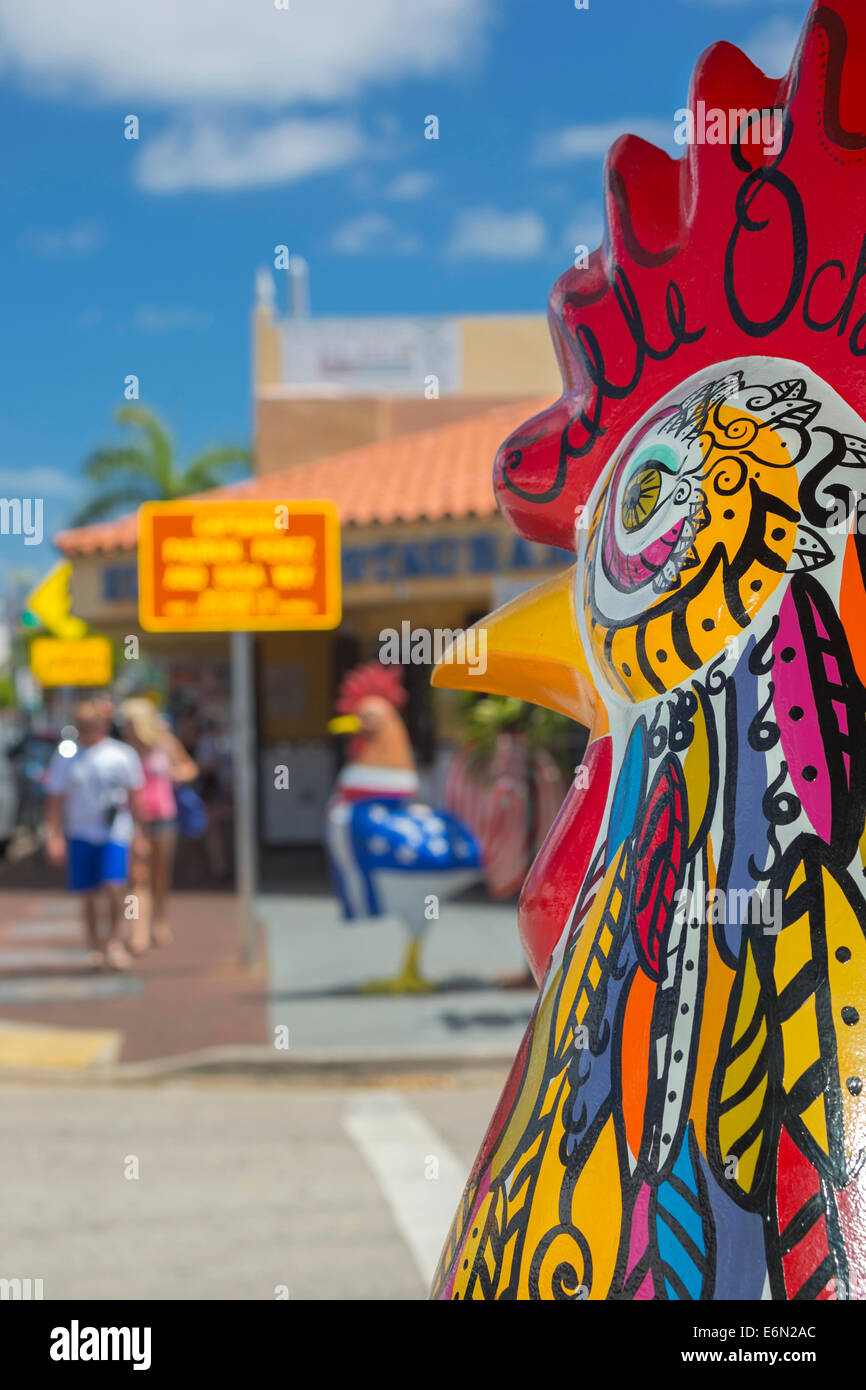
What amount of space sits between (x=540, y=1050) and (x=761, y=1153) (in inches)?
8.9

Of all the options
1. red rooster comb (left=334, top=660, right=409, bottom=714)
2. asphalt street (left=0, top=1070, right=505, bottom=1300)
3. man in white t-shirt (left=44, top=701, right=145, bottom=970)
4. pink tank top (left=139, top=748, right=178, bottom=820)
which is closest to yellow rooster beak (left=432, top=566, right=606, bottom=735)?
asphalt street (left=0, top=1070, right=505, bottom=1300)

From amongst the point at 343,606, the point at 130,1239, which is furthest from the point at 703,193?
the point at 343,606

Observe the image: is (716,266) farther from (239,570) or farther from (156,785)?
(156,785)

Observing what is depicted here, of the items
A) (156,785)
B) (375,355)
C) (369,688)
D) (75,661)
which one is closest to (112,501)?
(375,355)

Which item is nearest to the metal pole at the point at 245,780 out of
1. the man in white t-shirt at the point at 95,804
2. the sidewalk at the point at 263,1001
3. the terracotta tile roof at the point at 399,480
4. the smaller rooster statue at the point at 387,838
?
the sidewalk at the point at 263,1001

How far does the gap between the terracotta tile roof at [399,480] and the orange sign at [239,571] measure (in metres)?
4.86

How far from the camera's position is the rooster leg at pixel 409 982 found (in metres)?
9.08

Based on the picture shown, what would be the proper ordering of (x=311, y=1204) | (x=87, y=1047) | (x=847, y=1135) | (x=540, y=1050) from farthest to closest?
(x=87, y=1047), (x=311, y=1204), (x=540, y=1050), (x=847, y=1135)

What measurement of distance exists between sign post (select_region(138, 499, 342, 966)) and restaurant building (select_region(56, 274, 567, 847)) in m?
5.16

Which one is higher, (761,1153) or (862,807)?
(862,807)

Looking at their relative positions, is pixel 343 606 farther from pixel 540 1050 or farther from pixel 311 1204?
pixel 540 1050

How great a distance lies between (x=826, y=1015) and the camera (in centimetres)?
91

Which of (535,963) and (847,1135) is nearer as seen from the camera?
(847,1135)

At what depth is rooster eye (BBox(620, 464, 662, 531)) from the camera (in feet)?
3.57
